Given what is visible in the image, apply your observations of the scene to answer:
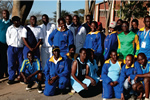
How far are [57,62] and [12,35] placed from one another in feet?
5.23

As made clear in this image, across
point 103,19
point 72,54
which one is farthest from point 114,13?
point 72,54

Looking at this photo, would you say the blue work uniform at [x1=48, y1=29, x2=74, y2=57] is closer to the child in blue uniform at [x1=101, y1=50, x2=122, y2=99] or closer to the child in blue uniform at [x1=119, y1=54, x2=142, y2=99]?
the child in blue uniform at [x1=101, y1=50, x2=122, y2=99]

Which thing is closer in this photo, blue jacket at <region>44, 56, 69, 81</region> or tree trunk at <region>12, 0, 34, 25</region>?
blue jacket at <region>44, 56, 69, 81</region>

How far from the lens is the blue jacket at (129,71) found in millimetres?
4227

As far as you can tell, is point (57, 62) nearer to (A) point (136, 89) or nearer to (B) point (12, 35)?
(B) point (12, 35)

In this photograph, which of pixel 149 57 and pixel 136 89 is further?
pixel 149 57

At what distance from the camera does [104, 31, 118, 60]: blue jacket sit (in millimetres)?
4957

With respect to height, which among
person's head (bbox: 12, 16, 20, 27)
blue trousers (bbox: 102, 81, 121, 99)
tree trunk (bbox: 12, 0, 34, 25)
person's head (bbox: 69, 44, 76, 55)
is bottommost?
blue trousers (bbox: 102, 81, 121, 99)

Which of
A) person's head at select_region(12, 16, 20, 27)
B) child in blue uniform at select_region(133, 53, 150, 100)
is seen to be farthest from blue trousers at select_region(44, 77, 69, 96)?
person's head at select_region(12, 16, 20, 27)

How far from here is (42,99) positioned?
4.35m

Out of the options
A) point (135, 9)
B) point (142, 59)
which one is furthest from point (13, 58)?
point (135, 9)

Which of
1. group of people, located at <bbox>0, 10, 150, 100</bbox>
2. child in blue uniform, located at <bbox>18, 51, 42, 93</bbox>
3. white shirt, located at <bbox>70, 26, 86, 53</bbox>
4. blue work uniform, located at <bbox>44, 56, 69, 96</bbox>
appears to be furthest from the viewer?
white shirt, located at <bbox>70, 26, 86, 53</bbox>

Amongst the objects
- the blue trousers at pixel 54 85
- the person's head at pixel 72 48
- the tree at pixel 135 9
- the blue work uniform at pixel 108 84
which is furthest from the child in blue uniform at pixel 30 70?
the tree at pixel 135 9

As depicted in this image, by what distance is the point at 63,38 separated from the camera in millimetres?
5105
